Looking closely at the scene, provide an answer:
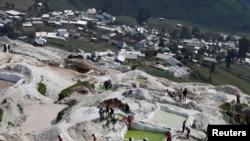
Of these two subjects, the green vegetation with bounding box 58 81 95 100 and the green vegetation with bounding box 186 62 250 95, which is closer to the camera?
the green vegetation with bounding box 58 81 95 100

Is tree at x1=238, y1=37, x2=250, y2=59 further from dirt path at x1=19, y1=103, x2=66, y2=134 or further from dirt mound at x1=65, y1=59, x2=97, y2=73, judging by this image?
dirt path at x1=19, y1=103, x2=66, y2=134

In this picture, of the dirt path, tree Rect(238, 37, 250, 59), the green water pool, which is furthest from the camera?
tree Rect(238, 37, 250, 59)

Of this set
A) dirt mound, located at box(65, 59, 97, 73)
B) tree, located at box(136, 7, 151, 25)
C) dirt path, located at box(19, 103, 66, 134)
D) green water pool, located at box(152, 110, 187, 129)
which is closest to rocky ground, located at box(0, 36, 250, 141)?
dirt path, located at box(19, 103, 66, 134)

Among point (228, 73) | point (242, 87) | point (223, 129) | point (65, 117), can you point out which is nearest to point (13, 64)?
point (65, 117)

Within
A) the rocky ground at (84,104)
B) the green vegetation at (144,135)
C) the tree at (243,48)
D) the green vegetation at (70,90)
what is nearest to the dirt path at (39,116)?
the rocky ground at (84,104)

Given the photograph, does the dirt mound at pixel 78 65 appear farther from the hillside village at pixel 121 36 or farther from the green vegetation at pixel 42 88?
the hillside village at pixel 121 36

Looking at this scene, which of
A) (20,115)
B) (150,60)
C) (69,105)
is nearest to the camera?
(20,115)

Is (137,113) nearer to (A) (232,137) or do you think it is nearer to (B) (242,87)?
(A) (232,137)
